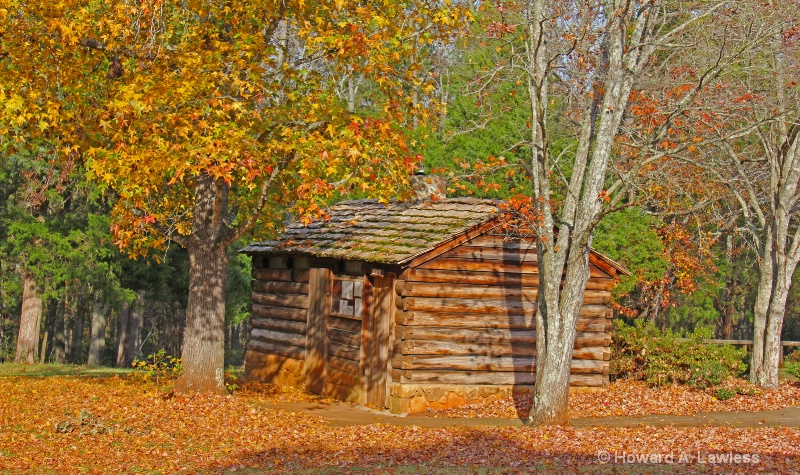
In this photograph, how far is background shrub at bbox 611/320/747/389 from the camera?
1956 cm

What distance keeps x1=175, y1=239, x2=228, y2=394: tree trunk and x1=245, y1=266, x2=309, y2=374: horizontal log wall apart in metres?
3.88

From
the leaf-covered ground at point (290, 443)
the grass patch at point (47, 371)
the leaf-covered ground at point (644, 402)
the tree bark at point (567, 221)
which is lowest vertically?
the grass patch at point (47, 371)

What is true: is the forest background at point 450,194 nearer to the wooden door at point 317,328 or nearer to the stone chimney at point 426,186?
the stone chimney at point 426,186

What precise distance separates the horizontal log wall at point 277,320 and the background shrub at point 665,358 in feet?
23.9

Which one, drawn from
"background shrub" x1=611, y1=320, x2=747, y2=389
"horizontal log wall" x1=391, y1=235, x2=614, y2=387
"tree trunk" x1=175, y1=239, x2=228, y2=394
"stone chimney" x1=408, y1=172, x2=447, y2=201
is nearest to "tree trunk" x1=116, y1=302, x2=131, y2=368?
"stone chimney" x1=408, y1=172, x2=447, y2=201

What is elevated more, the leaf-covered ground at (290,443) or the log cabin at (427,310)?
the log cabin at (427,310)

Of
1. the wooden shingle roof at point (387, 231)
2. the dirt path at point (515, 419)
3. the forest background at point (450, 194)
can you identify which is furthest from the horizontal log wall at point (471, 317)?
the forest background at point (450, 194)

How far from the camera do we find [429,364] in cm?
1689

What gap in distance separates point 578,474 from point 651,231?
51.6ft

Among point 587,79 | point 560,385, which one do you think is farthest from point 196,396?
point 587,79

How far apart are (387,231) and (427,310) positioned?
2.24 metres

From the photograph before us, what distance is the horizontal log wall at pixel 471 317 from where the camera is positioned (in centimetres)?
1678

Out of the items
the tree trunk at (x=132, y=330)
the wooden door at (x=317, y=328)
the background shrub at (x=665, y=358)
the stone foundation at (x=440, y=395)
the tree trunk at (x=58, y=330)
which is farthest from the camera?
the tree trunk at (x=58, y=330)

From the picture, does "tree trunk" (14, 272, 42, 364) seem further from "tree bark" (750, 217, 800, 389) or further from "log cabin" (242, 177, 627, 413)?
"tree bark" (750, 217, 800, 389)
